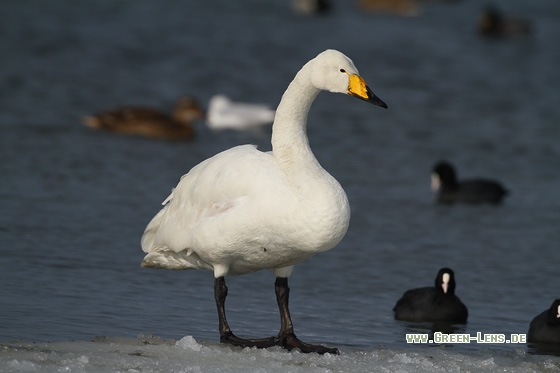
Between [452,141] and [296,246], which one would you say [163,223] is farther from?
[452,141]

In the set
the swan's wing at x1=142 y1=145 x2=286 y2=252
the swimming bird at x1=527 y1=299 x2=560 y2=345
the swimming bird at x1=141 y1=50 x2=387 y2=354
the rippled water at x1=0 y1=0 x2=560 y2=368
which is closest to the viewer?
the swimming bird at x1=141 y1=50 x2=387 y2=354

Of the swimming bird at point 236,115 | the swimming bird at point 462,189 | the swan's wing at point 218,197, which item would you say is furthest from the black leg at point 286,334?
the swimming bird at point 236,115

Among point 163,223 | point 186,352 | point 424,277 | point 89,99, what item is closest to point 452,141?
point 89,99

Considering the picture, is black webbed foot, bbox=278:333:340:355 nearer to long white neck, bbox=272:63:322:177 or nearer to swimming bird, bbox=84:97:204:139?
long white neck, bbox=272:63:322:177

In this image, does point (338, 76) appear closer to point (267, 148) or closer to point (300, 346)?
point (300, 346)

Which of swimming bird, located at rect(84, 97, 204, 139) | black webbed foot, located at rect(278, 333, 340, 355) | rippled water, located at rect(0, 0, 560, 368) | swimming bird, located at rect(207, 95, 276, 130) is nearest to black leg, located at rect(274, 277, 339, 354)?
black webbed foot, located at rect(278, 333, 340, 355)

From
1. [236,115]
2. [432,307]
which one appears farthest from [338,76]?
[236,115]

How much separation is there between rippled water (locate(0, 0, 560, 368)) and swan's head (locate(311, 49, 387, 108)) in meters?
1.88

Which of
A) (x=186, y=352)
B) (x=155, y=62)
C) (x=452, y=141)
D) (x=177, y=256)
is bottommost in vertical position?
(x=186, y=352)

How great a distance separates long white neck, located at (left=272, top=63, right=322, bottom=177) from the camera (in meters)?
7.41

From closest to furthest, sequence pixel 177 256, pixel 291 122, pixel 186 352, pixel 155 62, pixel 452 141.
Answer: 1. pixel 186 352
2. pixel 291 122
3. pixel 177 256
4. pixel 452 141
5. pixel 155 62

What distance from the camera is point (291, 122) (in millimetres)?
7574

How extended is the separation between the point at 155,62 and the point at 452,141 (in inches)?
279

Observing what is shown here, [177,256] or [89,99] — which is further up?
[89,99]
